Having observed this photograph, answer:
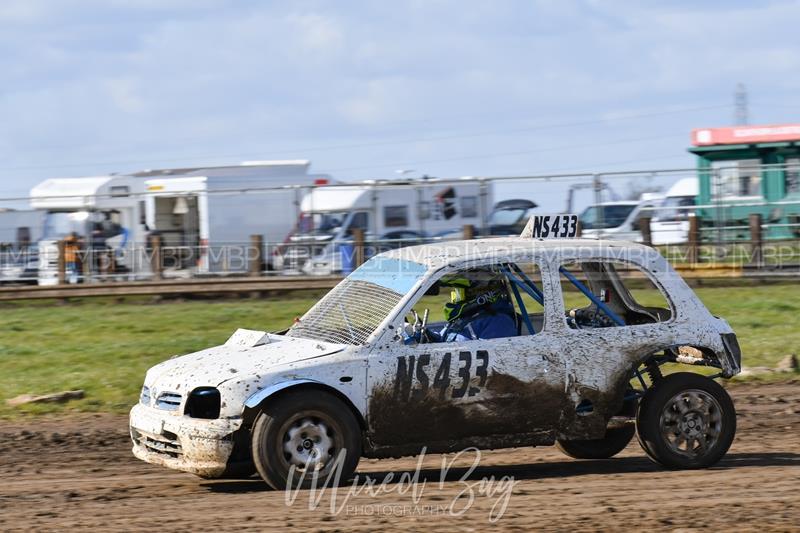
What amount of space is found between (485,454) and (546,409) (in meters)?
1.47

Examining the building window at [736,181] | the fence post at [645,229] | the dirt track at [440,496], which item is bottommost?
the dirt track at [440,496]

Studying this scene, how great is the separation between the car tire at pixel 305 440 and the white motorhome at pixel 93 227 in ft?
50.4

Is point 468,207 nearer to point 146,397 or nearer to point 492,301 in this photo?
point 492,301

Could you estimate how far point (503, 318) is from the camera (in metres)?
7.76

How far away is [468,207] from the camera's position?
20547mm

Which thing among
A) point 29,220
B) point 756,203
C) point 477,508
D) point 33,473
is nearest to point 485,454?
point 477,508

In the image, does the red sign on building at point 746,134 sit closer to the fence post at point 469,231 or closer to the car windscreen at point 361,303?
the fence post at point 469,231

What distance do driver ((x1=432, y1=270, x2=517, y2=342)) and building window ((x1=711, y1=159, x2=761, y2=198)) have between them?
47.2 ft

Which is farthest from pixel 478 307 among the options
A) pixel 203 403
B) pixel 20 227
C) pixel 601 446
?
pixel 20 227

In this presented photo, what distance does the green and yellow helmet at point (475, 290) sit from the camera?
25.6 feet

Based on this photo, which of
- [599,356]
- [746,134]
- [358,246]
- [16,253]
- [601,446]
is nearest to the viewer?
[599,356]

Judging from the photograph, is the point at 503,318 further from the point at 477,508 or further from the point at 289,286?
the point at 289,286

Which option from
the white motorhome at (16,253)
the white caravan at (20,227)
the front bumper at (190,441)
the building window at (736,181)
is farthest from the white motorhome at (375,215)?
the front bumper at (190,441)

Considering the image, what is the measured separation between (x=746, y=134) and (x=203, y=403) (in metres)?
23.9
